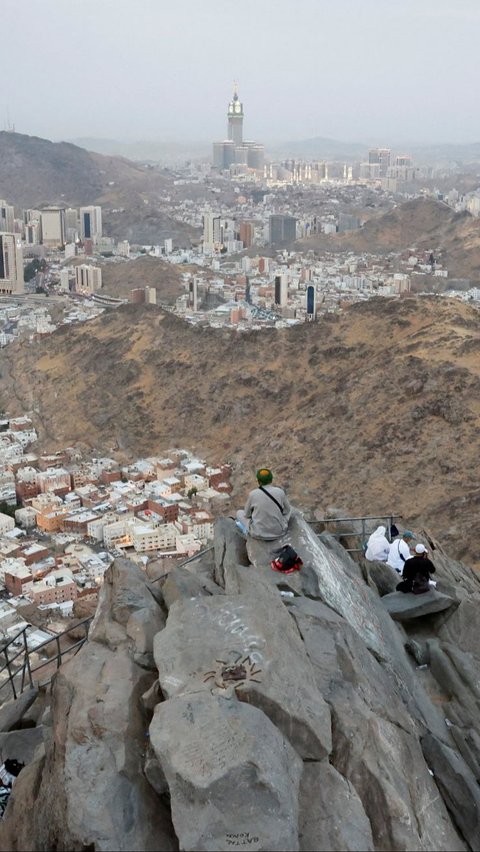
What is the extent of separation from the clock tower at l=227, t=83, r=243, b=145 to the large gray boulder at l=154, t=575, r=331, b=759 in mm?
184674

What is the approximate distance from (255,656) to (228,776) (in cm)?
75

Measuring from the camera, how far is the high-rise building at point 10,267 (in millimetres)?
57500

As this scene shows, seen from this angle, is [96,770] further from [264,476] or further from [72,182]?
[72,182]

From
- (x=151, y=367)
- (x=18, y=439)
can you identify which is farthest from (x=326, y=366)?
(x=18, y=439)

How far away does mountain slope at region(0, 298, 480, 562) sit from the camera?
18344 millimetres

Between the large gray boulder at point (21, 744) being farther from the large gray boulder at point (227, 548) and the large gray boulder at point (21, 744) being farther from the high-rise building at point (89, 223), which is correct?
the high-rise building at point (89, 223)

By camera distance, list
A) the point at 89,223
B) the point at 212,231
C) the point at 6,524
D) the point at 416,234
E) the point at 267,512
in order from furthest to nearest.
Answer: the point at 89,223, the point at 212,231, the point at 416,234, the point at 6,524, the point at 267,512

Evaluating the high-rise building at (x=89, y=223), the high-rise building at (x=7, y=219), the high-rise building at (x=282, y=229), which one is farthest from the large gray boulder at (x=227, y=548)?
the high-rise building at (x=7, y=219)

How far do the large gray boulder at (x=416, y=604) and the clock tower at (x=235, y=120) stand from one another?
18312cm

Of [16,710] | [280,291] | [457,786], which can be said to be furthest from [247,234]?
[457,786]

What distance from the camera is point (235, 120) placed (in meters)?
180

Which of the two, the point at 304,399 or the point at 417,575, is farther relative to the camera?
the point at 304,399

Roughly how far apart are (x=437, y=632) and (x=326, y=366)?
18.8 metres

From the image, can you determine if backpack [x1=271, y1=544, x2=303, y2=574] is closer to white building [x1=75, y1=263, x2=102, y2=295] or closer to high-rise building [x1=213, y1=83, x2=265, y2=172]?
white building [x1=75, y1=263, x2=102, y2=295]
